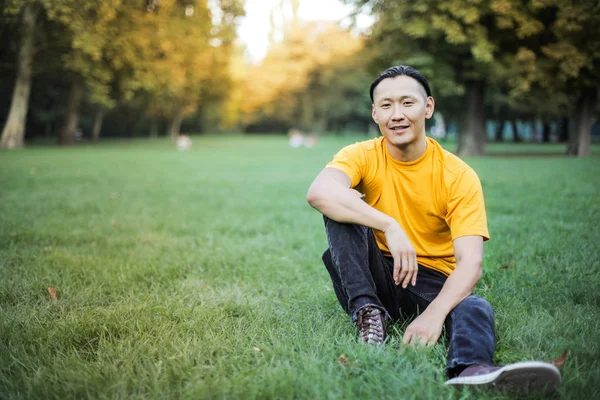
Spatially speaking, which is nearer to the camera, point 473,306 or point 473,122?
point 473,306

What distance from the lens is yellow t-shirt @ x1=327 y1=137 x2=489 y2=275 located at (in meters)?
2.87

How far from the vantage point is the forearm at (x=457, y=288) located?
→ 2547mm

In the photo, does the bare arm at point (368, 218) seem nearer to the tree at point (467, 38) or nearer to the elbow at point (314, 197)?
the elbow at point (314, 197)

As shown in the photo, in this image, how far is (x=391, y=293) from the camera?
9.78 ft

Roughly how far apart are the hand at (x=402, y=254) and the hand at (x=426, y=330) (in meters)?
0.22

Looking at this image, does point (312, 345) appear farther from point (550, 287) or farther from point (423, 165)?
point (550, 287)

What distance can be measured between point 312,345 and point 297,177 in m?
10.9

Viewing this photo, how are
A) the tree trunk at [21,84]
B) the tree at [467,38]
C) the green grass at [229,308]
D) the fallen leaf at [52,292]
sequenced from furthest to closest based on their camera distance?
the tree trunk at [21,84], the tree at [467,38], the fallen leaf at [52,292], the green grass at [229,308]

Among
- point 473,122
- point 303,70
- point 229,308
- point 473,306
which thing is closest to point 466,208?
point 473,306

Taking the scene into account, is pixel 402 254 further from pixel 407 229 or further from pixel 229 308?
pixel 229 308

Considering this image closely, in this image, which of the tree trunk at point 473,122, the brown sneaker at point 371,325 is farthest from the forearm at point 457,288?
the tree trunk at point 473,122

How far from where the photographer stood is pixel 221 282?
405cm

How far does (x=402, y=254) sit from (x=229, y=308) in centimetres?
139

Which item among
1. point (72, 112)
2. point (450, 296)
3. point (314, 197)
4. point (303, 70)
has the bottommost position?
point (450, 296)
